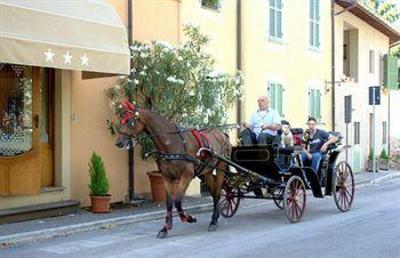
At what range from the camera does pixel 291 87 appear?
19.7 meters

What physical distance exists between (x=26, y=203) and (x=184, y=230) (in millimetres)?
2803

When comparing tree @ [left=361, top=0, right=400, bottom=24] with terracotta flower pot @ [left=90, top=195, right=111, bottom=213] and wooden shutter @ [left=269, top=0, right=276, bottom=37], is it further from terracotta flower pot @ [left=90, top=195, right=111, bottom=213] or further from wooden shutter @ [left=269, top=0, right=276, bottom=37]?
terracotta flower pot @ [left=90, top=195, right=111, bottom=213]

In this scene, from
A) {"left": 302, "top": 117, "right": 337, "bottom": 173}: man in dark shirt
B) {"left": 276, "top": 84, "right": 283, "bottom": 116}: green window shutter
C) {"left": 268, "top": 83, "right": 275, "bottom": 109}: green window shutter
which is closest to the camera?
{"left": 302, "top": 117, "right": 337, "bottom": 173}: man in dark shirt

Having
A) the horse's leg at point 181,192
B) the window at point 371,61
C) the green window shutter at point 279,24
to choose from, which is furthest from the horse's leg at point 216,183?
the window at point 371,61

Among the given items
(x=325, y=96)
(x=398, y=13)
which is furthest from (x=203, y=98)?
(x=398, y=13)

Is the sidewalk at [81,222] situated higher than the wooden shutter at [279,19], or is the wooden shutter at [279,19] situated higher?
the wooden shutter at [279,19]

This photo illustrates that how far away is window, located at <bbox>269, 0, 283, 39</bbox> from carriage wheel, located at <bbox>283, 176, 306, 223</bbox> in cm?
811

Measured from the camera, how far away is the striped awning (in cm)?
926

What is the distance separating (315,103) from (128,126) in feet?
43.2

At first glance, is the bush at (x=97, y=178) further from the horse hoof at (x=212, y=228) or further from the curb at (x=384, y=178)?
the curb at (x=384, y=178)

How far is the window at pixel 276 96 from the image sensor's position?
1845 centimetres

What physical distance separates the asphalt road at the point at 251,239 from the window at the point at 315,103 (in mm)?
8942

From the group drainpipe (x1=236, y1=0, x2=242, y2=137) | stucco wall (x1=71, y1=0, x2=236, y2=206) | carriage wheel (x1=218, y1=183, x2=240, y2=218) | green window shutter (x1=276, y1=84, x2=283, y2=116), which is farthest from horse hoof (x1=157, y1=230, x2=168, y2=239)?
green window shutter (x1=276, y1=84, x2=283, y2=116)

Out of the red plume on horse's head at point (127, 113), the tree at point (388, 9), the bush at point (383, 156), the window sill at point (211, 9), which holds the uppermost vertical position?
the tree at point (388, 9)
